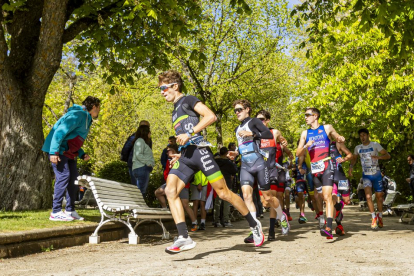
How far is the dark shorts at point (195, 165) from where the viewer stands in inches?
252

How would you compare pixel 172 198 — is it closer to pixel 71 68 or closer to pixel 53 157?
pixel 53 157

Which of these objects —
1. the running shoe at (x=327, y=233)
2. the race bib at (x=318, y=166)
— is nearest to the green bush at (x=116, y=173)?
the race bib at (x=318, y=166)

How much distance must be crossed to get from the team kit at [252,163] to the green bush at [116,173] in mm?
5372

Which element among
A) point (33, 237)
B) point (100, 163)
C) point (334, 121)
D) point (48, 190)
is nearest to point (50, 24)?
point (48, 190)

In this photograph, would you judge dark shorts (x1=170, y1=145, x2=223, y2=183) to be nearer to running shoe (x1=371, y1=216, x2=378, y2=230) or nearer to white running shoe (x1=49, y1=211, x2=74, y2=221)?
white running shoe (x1=49, y1=211, x2=74, y2=221)

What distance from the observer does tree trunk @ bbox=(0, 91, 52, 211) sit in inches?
441

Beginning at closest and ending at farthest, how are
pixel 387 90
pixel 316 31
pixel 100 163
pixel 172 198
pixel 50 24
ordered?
pixel 172 198 < pixel 50 24 < pixel 316 31 < pixel 387 90 < pixel 100 163

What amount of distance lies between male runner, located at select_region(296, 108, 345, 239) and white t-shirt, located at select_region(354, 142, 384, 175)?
313cm

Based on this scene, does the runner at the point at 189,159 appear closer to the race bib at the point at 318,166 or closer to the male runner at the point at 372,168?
the race bib at the point at 318,166

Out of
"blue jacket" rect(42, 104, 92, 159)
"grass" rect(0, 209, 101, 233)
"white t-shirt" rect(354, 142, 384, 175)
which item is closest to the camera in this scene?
"grass" rect(0, 209, 101, 233)

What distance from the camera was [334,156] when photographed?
9.78 meters

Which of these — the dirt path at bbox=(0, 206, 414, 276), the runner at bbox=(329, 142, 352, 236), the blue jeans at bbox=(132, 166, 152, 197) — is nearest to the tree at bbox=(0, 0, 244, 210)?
the blue jeans at bbox=(132, 166, 152, 197)

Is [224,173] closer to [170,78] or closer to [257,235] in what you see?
[257,235]

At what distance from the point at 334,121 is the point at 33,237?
20.3m
